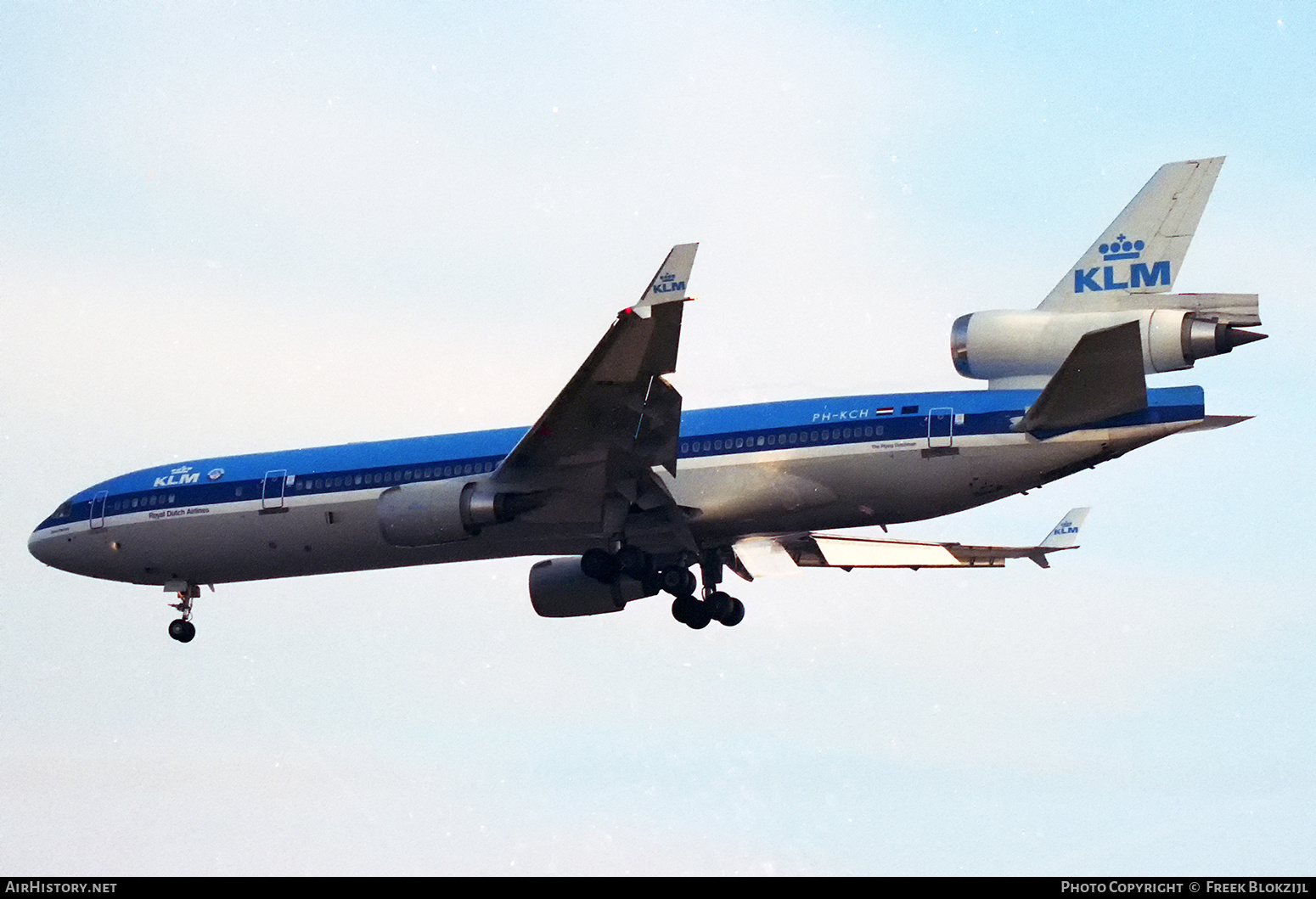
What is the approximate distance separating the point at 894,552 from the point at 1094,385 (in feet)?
31.7

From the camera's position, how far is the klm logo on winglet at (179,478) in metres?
36.3

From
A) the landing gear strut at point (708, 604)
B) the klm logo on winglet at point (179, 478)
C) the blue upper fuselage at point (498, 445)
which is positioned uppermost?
the klm logo on winglet at point (179, 478)

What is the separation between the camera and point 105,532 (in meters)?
36.8

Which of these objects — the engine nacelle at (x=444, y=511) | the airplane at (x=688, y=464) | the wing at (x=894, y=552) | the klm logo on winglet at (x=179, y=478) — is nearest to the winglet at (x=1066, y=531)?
the wing at (x=894, y=552)

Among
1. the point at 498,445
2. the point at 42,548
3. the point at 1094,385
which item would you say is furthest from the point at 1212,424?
the point at 42,548

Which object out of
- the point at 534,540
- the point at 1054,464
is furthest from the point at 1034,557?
the point at 534,540

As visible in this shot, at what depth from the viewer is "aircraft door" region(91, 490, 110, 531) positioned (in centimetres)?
3691

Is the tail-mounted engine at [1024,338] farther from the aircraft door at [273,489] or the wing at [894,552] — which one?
the aircraft door at [273,489]

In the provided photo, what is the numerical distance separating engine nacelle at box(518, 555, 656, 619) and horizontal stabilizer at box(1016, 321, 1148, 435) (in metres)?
9.26

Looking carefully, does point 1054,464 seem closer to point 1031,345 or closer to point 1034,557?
point 1031,345

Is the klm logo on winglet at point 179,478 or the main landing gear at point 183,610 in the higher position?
the klm logo on winglet at point 179,478

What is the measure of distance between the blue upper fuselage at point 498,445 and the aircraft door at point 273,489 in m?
0.04

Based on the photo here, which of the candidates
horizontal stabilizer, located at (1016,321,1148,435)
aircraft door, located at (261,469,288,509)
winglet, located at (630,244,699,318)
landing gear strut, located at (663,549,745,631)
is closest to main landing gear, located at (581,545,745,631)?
landing gear strut, located at (663,549,745,631)
